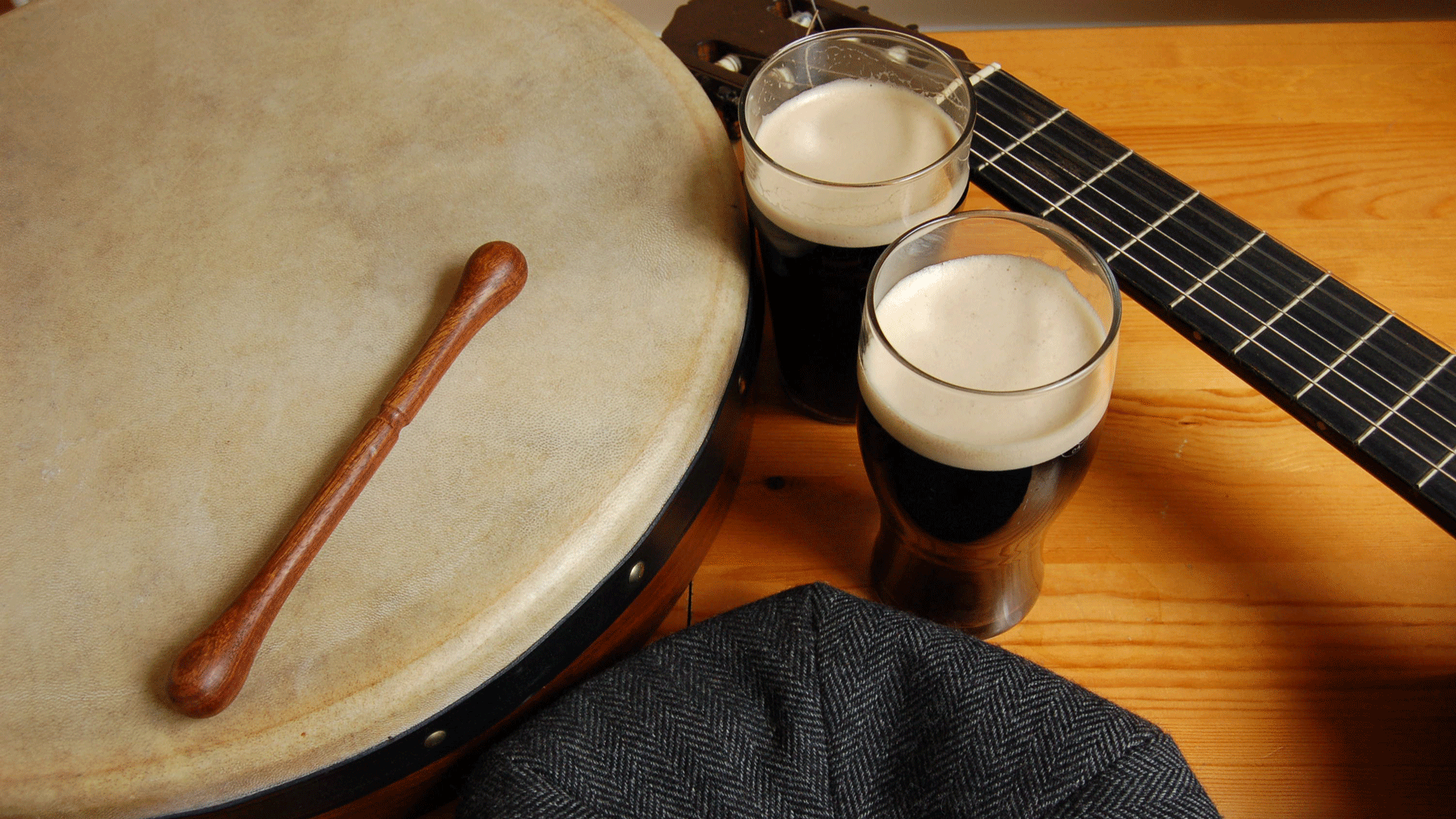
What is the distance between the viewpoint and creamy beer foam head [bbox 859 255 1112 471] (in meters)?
0.44

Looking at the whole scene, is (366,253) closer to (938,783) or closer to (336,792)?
(336,792)

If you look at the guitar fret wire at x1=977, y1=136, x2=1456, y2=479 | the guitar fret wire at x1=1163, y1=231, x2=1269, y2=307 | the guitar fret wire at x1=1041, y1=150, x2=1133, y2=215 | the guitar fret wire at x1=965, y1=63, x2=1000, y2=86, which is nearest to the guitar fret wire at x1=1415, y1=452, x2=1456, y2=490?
the guitar fret wire at x1=977, y1=136, x2=1456, y2=479

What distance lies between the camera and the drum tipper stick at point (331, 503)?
0.41m

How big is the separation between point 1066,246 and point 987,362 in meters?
0.07

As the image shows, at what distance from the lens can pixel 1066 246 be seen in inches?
19.0

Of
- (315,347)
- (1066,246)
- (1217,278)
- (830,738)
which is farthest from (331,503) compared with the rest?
(1217,278)

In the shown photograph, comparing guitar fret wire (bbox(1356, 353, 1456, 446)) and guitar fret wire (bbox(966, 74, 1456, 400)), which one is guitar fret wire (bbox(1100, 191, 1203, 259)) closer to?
guitar fret wire (bbox(966, 74, 1456, 400))

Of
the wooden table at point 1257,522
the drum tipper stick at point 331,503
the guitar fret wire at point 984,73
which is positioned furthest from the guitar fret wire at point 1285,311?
the drum tipper stick at point 331,503

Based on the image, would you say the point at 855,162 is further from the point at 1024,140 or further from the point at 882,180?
the point at 1024,140

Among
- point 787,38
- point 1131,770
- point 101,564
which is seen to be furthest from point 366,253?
point 1131,770

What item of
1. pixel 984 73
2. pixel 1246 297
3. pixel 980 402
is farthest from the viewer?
pixel 984 73

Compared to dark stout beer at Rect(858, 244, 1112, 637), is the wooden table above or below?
below

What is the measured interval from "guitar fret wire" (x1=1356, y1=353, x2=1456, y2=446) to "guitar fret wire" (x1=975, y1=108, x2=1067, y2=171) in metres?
0.25

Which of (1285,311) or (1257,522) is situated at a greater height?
(1285,311)
